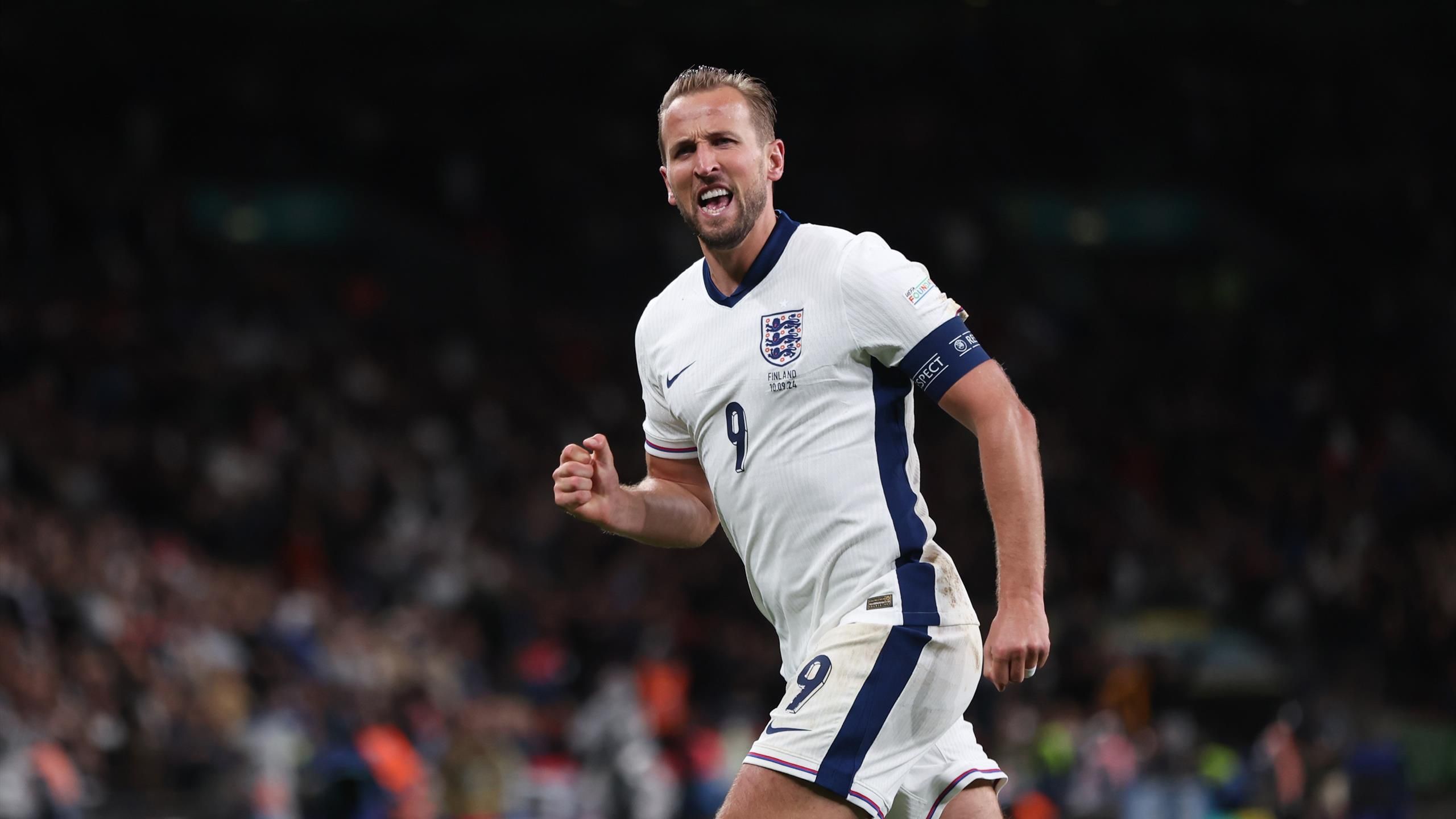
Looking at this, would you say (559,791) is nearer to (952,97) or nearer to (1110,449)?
(1110,449)

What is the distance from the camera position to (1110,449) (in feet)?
64.5

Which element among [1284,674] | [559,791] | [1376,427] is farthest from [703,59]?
[559,791]

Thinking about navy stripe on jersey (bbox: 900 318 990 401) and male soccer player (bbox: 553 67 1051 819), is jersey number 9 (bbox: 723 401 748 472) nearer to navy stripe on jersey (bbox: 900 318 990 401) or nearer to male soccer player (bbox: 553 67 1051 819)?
male soccer player (bbox: 553 67 1051 819)

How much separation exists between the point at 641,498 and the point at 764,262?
2.39 feet

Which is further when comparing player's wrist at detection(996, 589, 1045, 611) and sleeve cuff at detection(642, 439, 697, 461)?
sleeve cuff at detection(642, 439, 697, 461)

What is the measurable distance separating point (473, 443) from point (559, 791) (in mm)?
5629

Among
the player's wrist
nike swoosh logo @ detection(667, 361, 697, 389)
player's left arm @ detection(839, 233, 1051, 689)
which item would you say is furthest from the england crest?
the player's wrist

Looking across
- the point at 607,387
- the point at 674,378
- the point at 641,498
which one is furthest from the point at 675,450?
the point at 607,387

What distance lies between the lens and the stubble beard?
13.4 feet

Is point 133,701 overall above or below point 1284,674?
above

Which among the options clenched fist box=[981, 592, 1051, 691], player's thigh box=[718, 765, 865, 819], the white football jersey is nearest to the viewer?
clenched fist box=[981, 592, 1051, 691]

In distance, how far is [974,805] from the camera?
13.0 ft

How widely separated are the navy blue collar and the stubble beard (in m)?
0.07

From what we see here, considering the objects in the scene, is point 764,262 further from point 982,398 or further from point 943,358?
point 982,398
